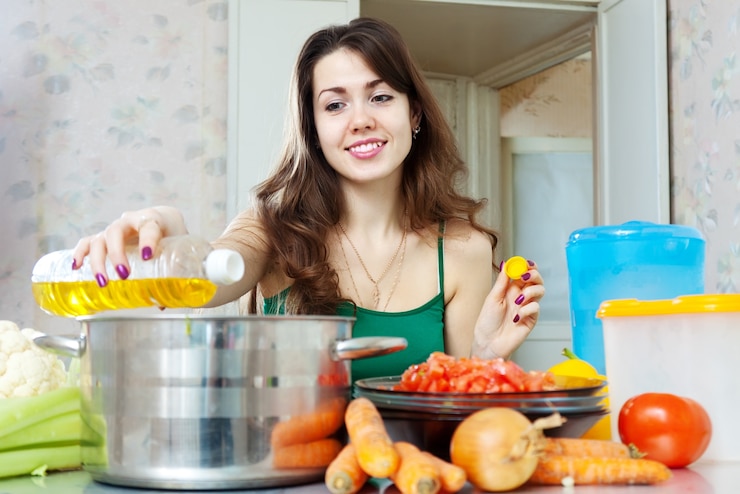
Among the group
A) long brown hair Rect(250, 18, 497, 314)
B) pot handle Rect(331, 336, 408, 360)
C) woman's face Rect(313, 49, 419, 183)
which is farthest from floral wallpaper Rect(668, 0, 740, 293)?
pot handle Rect(331, 336, 408, 360)

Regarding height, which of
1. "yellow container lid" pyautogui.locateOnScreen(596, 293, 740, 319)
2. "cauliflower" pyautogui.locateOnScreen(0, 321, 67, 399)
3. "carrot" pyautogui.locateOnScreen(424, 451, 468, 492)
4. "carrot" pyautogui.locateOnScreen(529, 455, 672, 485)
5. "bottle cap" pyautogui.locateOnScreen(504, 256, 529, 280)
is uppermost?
"bottle cap" pyautogui.locateOnScreen(504, 256, 529, 280)

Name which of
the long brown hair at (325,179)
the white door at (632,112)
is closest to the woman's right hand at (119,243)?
the long brown hair at (325,179)

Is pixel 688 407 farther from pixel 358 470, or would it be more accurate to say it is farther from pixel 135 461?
pixel 135 461

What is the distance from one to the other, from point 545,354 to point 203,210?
6.50 feet

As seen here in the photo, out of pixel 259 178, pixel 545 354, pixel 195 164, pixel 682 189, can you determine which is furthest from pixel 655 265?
pixel 545 354

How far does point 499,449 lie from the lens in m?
0.69

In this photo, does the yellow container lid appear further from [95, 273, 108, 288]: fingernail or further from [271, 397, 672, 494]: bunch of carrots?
[95, 273, 108, 288]: fingernail

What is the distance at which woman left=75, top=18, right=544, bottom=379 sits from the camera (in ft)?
5.51

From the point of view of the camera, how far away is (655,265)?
4.79 ft

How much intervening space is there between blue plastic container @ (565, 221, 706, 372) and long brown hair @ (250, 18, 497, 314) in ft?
1.55

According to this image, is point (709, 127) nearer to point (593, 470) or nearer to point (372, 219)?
point (372, 219)

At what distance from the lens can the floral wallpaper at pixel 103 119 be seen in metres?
3.09

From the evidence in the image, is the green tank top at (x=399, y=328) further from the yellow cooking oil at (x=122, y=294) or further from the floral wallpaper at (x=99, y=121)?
the floral wallpaper at (x=99, y=121)

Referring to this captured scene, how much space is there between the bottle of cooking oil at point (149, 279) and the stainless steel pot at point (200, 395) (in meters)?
0.08
